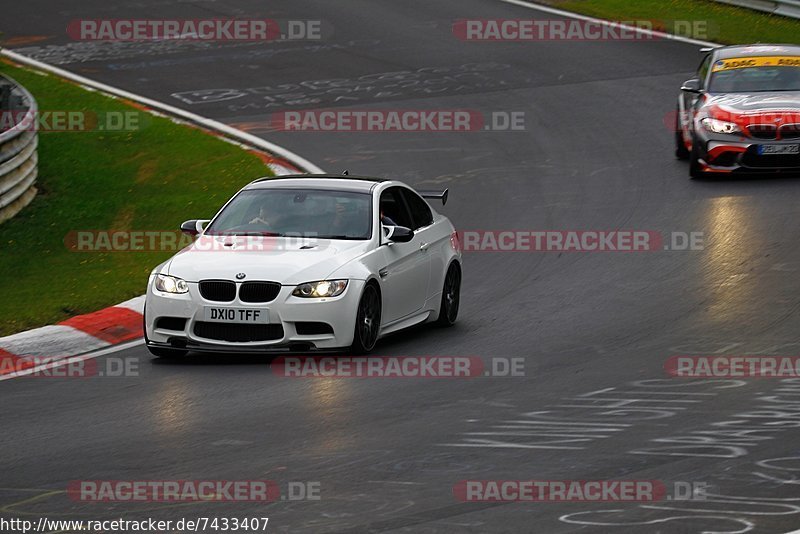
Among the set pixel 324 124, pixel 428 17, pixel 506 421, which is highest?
pixel 428 17

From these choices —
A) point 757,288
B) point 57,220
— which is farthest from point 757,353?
point 57,220

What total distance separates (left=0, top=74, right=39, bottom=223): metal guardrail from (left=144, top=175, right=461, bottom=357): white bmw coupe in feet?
21.3

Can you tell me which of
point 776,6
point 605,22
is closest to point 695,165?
point 605,22

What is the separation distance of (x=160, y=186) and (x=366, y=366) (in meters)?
9.59

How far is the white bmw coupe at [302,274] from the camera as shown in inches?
468

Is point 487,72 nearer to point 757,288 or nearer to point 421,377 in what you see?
point 757,288

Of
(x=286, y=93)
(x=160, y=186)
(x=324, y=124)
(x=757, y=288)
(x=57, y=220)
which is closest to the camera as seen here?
(x=757, y=288)

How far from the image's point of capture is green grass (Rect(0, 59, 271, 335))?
49.2 feet

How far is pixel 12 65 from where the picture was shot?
2909 cm
